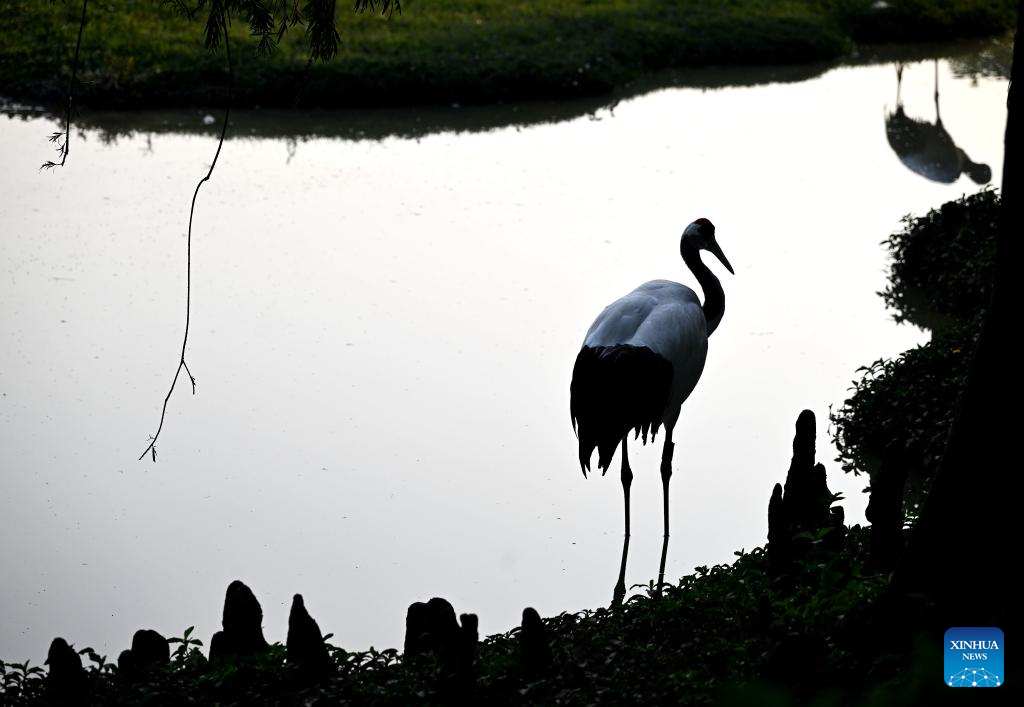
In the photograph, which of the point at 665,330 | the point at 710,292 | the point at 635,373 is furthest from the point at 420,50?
the point at 635,373

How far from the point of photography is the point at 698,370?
20.7 ft

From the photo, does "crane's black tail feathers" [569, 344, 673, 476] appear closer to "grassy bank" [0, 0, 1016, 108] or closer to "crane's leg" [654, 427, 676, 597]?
"crane's leg" [654, 427, 676, 597]

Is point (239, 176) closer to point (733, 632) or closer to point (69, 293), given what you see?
point (69, 293)

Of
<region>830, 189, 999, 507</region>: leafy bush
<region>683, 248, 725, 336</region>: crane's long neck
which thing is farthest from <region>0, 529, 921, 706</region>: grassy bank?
<region>683, 248, 725, 336</region>: crane's long neck

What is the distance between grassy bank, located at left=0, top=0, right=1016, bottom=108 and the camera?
12.9m

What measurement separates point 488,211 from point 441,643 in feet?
22.2

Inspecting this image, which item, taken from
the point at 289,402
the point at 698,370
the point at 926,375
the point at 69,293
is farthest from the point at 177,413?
the point at 926,375

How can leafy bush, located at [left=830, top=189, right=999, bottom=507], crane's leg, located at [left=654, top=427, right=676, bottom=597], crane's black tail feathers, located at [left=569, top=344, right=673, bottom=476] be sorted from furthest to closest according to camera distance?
leafy bush, located at [left=830, top=189, right=999, bottom=507] → crane's leg, located at [left=654, top=427, right=676, bottom=597] → crane's black tail feathers, located at [left=569, top=344, right=673, bottom=476]

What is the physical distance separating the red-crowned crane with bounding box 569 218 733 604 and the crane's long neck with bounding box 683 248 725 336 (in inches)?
19.4

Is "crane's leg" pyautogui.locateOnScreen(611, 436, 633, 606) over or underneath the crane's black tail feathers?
underneath

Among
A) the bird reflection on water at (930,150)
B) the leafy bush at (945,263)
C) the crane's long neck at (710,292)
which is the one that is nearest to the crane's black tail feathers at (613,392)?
the crane's long neck at (710,292)

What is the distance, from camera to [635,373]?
570 cm

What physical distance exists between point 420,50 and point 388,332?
6.05 m

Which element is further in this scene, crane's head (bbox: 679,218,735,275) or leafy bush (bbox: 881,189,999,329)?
leafy bush (bbox: 881,189,999,329)
